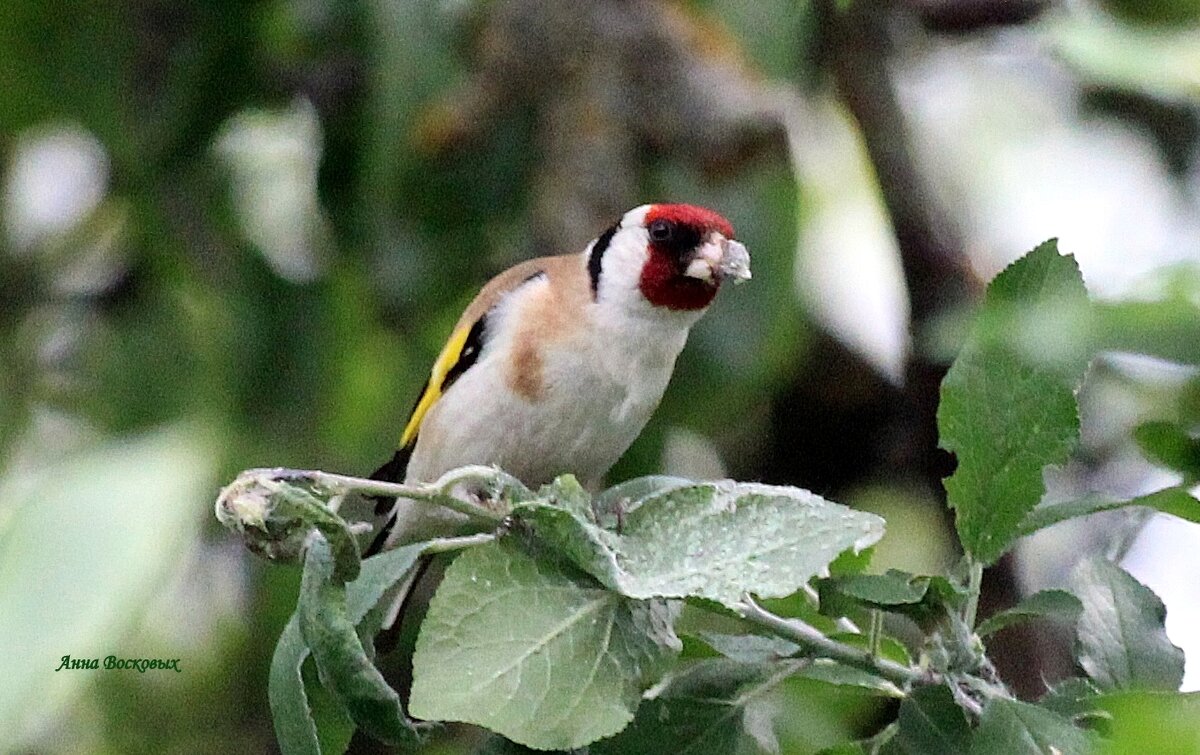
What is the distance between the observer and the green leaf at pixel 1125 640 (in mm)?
1188

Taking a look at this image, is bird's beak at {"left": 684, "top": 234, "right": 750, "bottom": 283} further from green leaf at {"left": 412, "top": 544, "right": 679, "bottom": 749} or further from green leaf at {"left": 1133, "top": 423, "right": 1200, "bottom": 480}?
green leaf at {"left": 412, "top": 544, "right": 679, "bottom": 749}

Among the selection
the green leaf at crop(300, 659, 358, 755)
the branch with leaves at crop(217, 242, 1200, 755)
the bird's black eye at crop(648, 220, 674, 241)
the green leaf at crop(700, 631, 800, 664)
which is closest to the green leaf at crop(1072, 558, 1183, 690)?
the branch with leaves at crop(217, 242, 1200, 755)

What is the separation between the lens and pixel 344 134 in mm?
2959

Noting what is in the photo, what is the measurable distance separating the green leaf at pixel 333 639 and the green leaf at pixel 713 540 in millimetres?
126

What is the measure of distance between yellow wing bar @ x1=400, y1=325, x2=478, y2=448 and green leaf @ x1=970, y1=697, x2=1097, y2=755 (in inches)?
49.6

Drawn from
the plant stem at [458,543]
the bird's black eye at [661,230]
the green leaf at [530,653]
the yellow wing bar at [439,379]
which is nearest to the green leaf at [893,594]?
the green leaf at [530,653]

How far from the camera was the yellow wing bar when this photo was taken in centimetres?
223

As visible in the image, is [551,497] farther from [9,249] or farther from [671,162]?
[9,249]

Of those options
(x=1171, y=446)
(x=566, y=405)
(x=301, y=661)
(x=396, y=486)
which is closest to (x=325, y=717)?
(x=301, y=661)

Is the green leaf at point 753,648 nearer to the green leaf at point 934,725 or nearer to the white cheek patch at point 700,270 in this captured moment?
the green leaf at point 934,725

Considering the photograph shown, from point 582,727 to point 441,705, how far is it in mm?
91

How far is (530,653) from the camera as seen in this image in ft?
3.60

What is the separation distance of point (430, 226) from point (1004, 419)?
1820mm

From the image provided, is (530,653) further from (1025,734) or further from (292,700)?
(1025,734)
